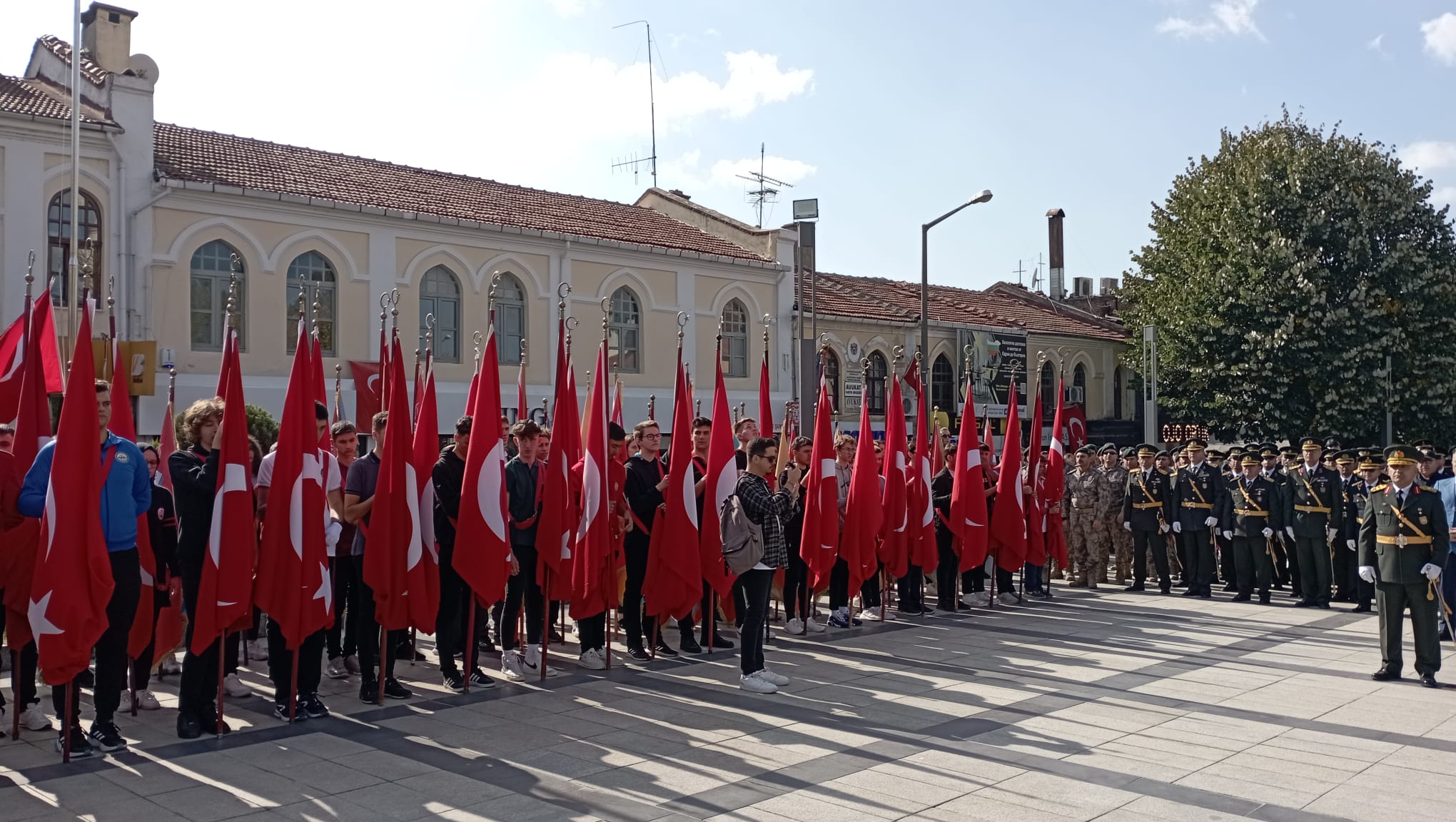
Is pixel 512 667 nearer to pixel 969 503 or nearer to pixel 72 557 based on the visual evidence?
pixel 72 557

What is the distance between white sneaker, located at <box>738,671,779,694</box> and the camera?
8562 mm

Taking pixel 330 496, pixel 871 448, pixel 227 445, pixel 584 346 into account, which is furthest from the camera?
pixel 584 346

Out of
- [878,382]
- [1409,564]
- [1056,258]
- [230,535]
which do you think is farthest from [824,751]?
[1056,258]

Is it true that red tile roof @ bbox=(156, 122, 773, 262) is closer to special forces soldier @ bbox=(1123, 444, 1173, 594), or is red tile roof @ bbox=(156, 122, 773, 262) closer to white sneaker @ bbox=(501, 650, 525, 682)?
special forces soldier @ bbox=(1123, 444, 1173, 594)

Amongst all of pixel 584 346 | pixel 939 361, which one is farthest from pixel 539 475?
pixel 939 361

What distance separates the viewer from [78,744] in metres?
6.61

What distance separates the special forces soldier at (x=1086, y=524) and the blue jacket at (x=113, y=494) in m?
12.6

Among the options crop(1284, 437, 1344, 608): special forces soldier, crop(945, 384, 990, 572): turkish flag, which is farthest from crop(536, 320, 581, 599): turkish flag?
crop(1284, 437, 1344, 608): special forces soldier

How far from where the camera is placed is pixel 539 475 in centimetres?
952

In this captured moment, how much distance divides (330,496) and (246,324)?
16111mm

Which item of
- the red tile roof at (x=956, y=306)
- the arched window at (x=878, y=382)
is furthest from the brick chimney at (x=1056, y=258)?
the arched window at (x=878, y=382)

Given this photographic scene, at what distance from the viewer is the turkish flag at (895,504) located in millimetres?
12289

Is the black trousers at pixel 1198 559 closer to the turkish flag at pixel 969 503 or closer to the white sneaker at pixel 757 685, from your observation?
the turkish flag at pixel 969 503

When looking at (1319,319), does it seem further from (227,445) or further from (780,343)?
(227,445)
